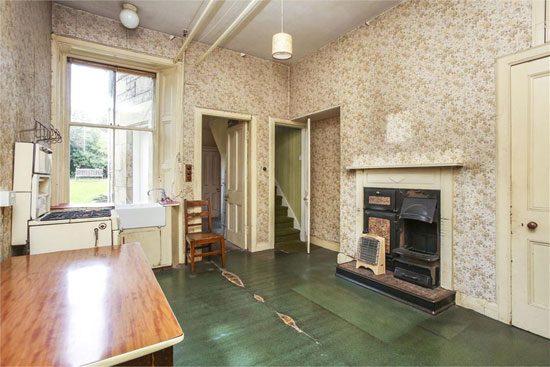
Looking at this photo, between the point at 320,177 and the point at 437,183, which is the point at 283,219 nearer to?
the point at 320,177

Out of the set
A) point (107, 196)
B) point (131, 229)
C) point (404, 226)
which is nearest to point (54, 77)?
point (107, 196)

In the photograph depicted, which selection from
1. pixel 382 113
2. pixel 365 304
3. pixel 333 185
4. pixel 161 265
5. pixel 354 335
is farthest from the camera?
pixel 333 185

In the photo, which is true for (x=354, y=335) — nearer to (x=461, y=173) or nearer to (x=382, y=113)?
(x=461, y=173)

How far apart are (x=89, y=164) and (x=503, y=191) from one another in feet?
15.8

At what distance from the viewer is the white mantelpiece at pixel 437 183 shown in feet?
9.23

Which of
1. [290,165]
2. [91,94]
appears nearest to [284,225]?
[290,165]

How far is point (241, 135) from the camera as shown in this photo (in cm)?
495

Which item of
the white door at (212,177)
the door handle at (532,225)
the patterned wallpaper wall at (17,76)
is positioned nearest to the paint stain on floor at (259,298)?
the patterned wallpaper wall at (17,76)

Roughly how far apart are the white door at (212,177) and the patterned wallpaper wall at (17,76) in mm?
5473

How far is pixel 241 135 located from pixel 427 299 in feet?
12.1

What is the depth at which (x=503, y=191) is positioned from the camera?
245 cm

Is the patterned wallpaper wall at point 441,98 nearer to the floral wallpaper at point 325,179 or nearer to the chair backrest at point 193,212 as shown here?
the floral wallpaper at point 325,179

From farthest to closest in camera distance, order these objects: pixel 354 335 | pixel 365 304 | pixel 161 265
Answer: pixel 161 265 → pixel 365 304 → pixel 354 335

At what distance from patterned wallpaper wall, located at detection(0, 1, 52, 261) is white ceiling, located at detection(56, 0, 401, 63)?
1.04m
